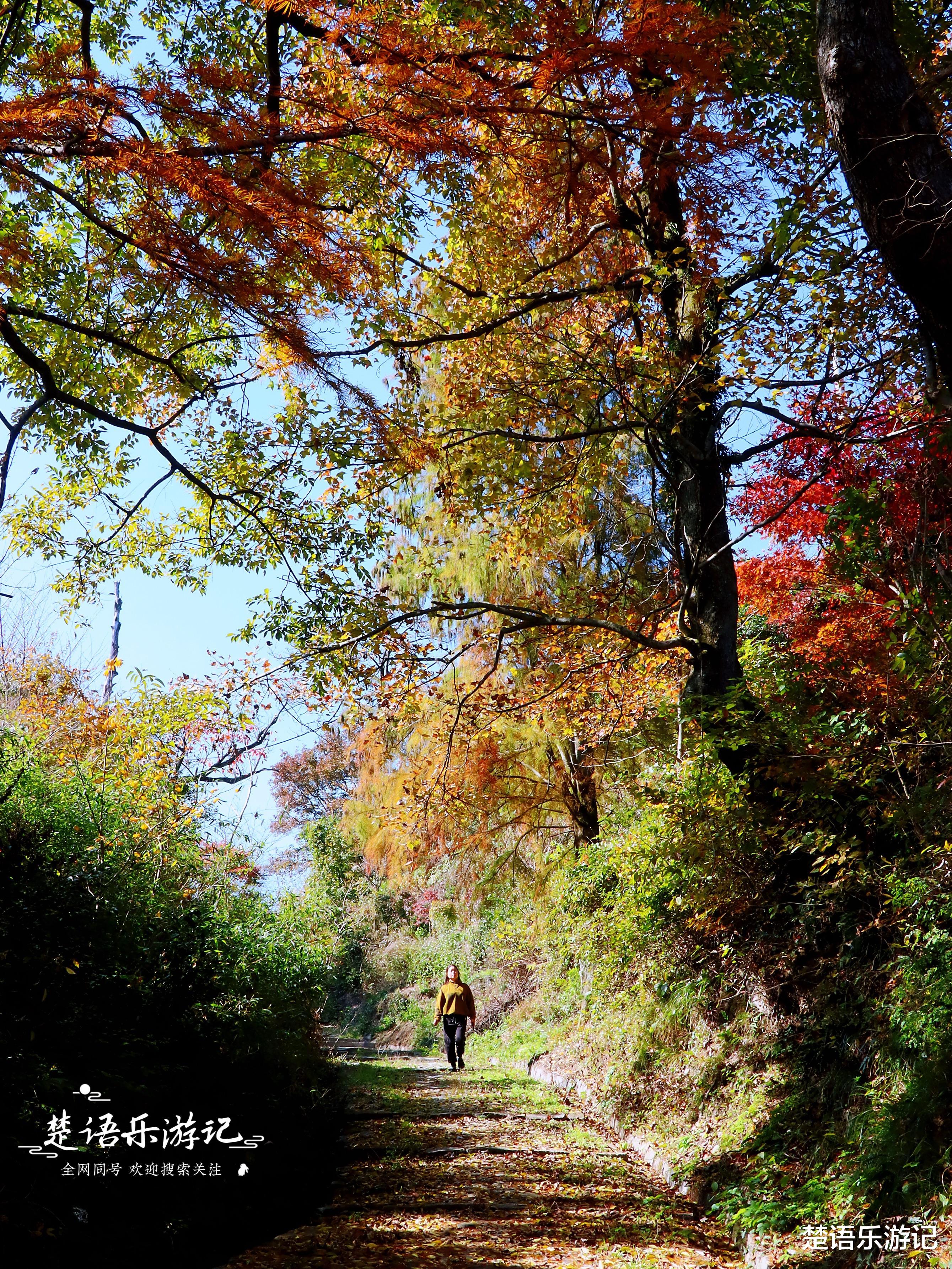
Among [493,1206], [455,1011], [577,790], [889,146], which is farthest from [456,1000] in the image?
[889,146]

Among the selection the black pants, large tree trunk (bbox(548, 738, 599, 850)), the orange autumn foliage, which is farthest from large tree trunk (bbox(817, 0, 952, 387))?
the black pants

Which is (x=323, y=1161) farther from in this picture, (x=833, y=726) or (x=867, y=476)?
(x=867, y=476)

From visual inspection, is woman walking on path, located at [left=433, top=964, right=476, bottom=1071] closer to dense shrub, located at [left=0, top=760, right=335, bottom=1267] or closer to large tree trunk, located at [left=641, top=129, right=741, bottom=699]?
dense shrub, located at [left=0, top=760, right=335, bottom=1267]

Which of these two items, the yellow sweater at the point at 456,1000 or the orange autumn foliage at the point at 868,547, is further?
the yellow sweater at the point at 456,1000

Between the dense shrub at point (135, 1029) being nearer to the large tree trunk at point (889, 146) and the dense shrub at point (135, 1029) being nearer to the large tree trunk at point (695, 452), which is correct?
the large tree trunk at point (695, 452)

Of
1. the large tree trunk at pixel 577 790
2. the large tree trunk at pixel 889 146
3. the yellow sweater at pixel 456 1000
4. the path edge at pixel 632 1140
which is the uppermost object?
the large tree trunk at pixel 889 146

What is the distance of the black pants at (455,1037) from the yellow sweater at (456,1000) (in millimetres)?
283

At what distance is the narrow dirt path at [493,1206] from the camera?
4320 mm

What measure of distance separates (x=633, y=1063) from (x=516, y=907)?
5890 mm

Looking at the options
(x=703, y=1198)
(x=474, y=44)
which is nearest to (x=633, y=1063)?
(x=703, y=1198)

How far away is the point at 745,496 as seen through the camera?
31.1 feet

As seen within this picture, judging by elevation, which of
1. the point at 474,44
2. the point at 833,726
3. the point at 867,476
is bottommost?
the point at 833,726

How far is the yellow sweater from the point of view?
1156cm

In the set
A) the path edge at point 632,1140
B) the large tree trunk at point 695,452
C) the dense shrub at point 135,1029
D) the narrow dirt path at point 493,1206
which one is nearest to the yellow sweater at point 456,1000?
the path edge at point 632,1140
